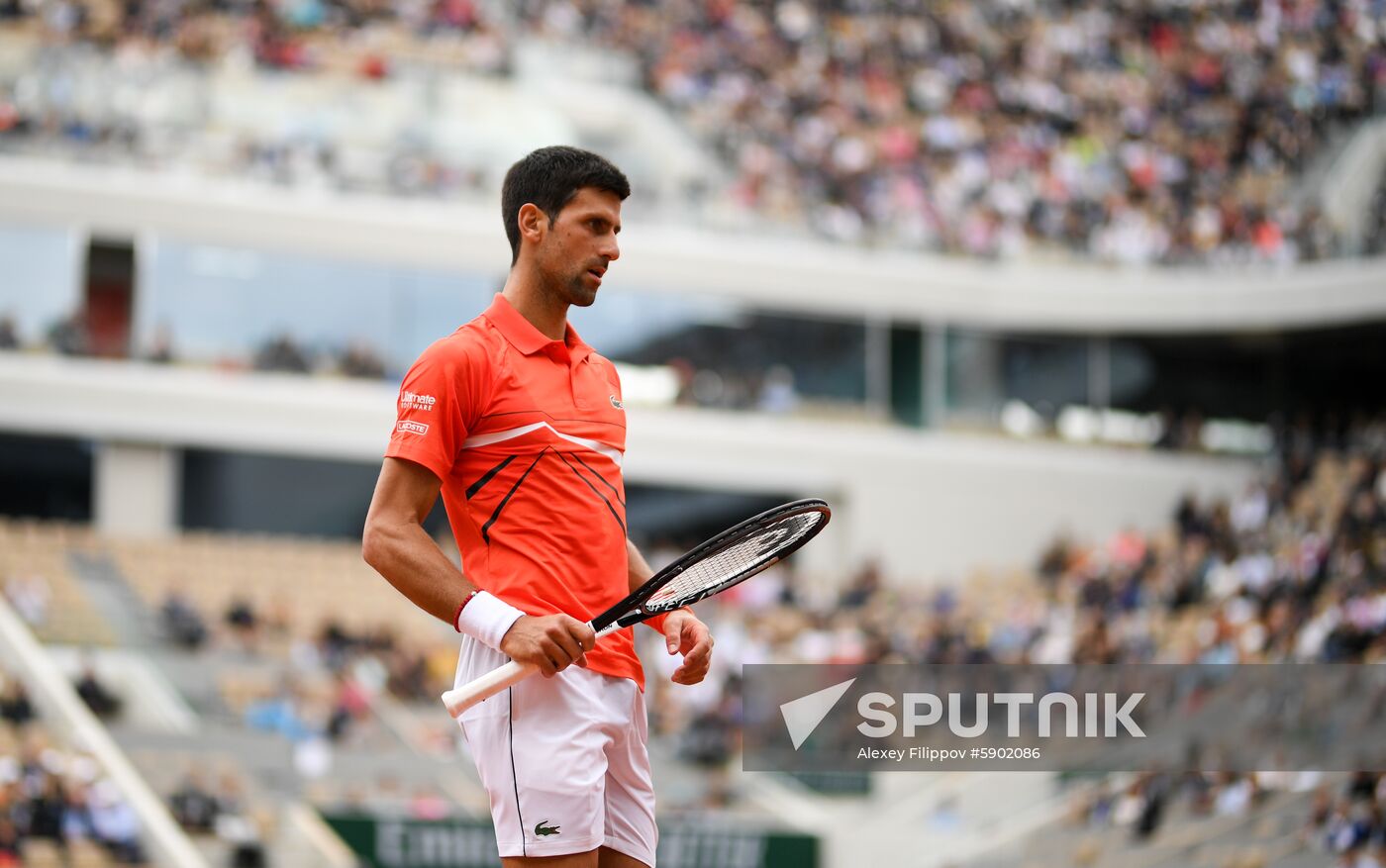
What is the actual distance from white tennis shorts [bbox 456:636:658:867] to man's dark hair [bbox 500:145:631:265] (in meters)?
0.97

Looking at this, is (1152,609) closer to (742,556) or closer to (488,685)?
(742,556)

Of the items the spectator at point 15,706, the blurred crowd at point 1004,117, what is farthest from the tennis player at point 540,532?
the blurred crowd at point 1004,117

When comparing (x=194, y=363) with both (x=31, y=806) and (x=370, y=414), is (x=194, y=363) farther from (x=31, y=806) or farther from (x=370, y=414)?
(x=31, y=806)

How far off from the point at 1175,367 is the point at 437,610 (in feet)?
95.9

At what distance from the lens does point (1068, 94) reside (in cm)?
3281

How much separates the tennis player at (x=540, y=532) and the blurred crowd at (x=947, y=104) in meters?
23.6

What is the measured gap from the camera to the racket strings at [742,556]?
421cm

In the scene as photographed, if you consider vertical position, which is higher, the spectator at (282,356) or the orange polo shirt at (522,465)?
the orange polo shirt at (522,465)

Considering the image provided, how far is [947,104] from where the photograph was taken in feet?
104

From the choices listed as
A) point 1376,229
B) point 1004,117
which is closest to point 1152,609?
point 1376,229

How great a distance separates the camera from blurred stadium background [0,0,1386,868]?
1872 centimetres

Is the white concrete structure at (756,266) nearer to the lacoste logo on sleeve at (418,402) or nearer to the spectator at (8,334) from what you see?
the spectator at (8,334)

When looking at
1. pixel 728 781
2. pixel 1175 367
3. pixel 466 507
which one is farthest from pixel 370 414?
pixel 466 507

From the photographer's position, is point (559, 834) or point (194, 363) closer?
point (559, 834)
